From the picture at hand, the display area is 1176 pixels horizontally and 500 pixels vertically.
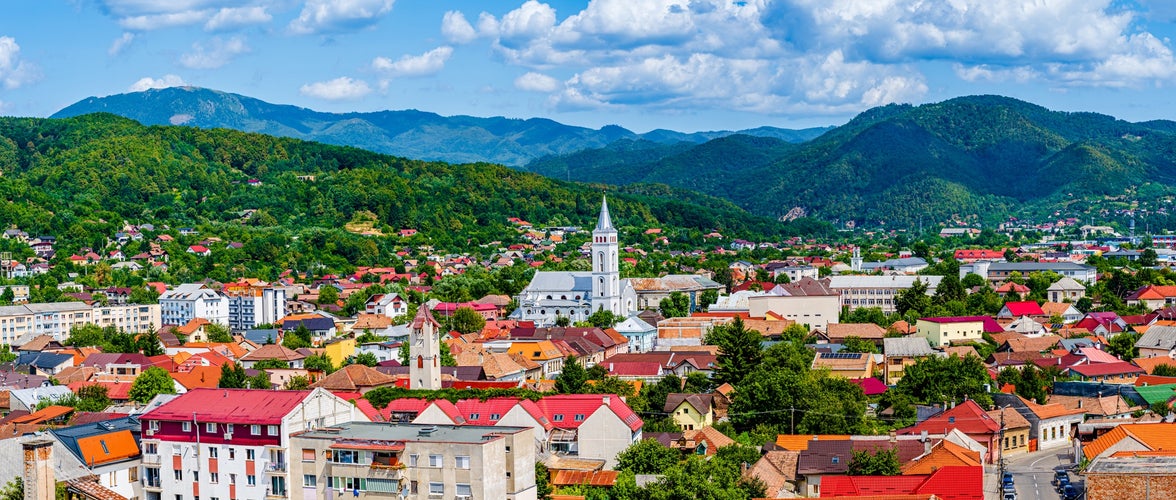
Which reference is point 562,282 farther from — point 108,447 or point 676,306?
point 108,447

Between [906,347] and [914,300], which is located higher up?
[914,300]

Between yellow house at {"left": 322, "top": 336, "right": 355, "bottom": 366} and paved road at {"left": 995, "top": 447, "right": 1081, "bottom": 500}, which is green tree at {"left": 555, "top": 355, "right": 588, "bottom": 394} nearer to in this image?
paved road at {"left": 995, "top": 447, "right": 1081, "bottom": 500}

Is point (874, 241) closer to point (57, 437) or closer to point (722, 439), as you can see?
point (722, 439)

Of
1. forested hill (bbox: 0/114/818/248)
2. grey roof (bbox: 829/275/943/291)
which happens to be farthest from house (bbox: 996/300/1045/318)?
forested hill (bbox: 0/114/818/248)

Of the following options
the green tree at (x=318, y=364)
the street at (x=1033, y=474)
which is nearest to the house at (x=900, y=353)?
the street at (x=1033, y=474)

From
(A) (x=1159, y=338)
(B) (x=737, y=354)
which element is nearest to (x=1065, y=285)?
(A) (x=1159, y=338)

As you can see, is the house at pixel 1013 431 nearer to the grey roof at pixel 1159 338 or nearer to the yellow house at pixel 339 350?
the grey roof at pixel 1159 338

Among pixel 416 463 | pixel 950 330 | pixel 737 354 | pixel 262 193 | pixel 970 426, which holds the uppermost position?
pixel 262 193
